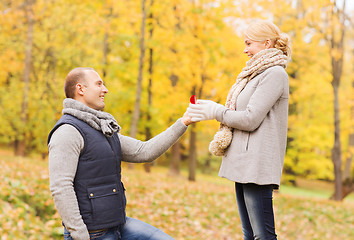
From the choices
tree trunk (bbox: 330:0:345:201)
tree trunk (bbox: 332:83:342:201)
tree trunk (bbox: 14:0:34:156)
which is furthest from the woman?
tree trunk (bbox: 14:0:34:156)

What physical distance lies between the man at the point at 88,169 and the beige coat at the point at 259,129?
0.69 m

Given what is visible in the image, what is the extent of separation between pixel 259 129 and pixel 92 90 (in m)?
1.10

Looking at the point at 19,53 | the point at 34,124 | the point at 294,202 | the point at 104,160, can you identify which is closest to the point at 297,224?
the point at 294,202

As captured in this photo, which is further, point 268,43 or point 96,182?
point 268,43

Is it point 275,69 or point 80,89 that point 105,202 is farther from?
point 275,69

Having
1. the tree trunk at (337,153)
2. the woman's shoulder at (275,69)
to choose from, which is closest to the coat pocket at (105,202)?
the woman's shoulder at (275,69)

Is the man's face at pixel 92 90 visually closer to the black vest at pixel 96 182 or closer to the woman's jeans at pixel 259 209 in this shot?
the black vest at pixel 96 182

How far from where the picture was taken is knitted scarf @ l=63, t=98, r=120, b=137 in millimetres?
2205

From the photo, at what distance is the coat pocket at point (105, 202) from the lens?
211 cm

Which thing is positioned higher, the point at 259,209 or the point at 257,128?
the point at 257,128

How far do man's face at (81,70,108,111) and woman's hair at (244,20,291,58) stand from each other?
3.48 ft

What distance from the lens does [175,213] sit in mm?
7105

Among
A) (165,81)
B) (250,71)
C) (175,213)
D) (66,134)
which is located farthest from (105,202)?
(165,81)

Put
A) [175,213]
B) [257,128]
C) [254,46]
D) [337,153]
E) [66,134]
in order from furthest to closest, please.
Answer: [337,153] → [175,213] → [254,46] → [257,128] → [66,134]
